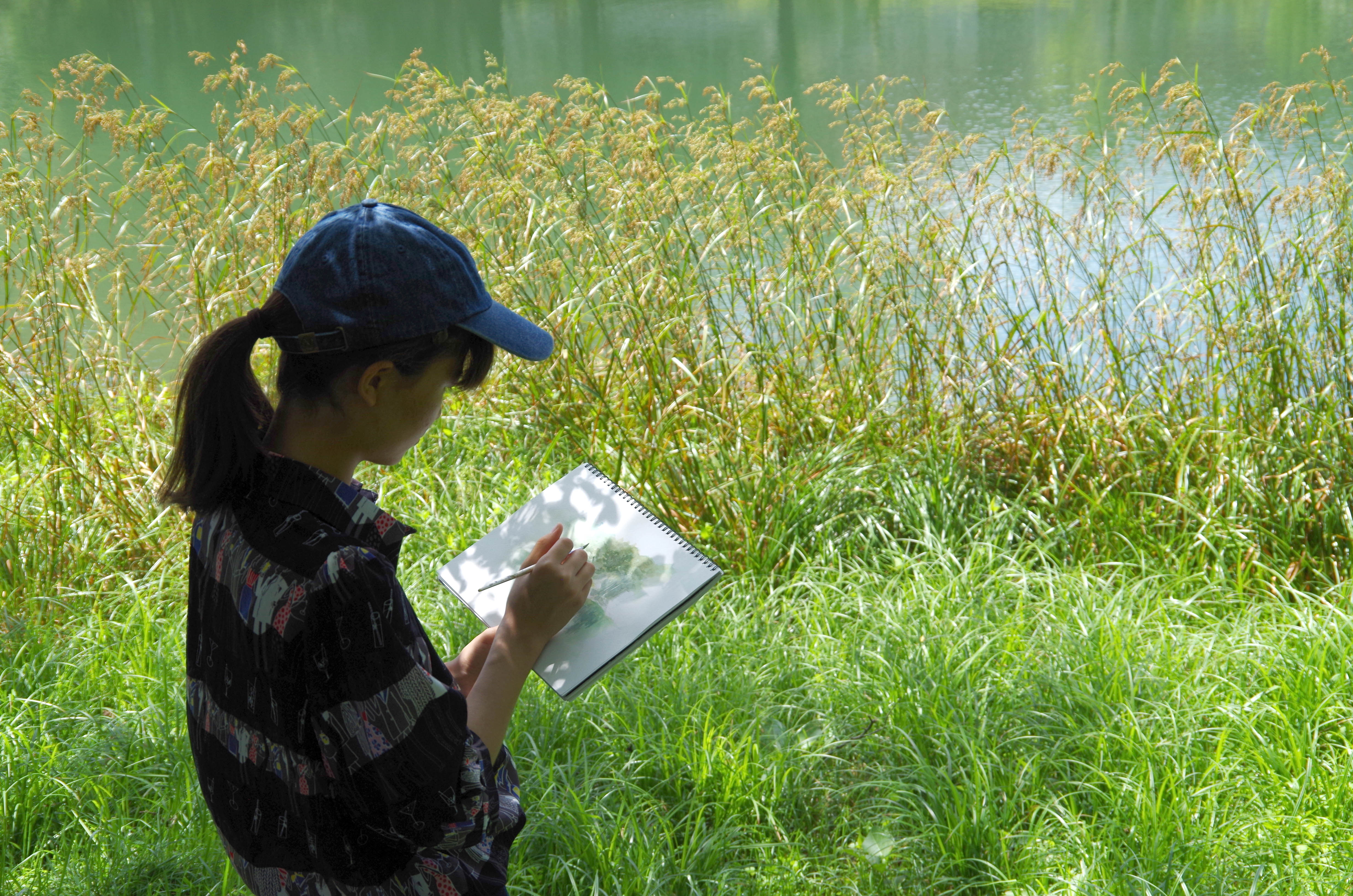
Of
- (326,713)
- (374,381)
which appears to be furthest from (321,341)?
(326,713)

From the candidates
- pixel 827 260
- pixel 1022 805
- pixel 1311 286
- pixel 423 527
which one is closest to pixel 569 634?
pixel 1022 805

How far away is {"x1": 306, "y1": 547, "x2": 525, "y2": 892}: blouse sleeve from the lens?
3.17ft

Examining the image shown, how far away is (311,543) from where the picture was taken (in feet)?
3.30

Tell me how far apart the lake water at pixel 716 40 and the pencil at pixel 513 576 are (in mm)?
6561

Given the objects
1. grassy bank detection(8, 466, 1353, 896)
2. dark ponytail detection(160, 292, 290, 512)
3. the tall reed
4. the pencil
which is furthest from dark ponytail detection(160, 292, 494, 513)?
the tall reed

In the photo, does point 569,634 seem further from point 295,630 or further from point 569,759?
point 569,759

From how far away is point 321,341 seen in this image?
1044 mm

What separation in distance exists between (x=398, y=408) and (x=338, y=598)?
236 millimetres

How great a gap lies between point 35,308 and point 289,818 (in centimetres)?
266

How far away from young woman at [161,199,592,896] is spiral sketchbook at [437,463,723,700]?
99 millimetres

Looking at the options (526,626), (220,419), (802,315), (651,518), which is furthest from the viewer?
(802,315)

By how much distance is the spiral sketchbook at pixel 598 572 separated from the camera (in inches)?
50.3

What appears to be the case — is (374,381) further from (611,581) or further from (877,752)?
(877,752)

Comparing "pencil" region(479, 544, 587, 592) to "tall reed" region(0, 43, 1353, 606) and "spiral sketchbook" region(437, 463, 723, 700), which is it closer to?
"spiral sketchbook" region(437, 463, 723, 700)
